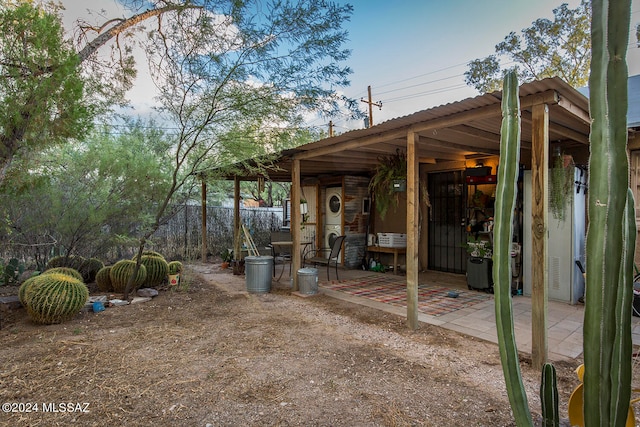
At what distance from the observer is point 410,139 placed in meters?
3.62

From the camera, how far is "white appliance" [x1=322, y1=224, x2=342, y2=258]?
7.54 meters

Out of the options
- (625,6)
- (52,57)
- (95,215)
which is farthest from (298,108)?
(625,6)

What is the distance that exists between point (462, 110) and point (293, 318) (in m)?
2.85

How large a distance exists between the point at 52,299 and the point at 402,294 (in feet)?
14.3

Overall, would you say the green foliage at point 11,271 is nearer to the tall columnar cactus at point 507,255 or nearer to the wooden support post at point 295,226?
the wooden support post at point 295,226

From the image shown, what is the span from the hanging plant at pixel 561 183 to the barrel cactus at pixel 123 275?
5.84 metres

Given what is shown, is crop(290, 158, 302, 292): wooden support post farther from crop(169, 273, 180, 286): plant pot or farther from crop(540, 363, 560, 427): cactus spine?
crop(540, 363, 560, 427): cactus spine

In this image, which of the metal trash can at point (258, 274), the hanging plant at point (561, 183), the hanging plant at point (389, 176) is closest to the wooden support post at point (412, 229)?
the hanging plant at point (389, 176)

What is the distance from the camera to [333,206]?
7.75 meters

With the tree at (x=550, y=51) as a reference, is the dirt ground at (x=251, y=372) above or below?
below

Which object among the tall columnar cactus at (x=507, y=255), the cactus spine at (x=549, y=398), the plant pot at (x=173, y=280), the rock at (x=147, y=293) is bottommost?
the rock at (x=147, y=293)

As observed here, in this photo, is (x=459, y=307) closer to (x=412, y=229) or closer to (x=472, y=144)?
(x=412, y=229)

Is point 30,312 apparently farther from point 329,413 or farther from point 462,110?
point 462,110

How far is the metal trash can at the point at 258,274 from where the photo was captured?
5273 millimetres
